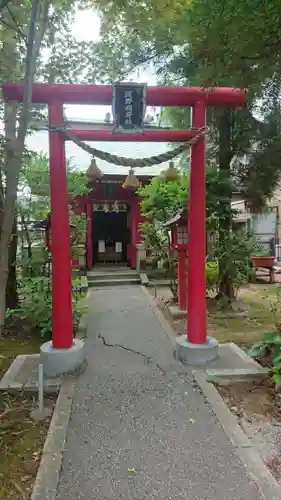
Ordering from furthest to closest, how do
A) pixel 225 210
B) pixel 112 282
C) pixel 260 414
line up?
pixel 112 282, pixel 225 210, pixel 260 414

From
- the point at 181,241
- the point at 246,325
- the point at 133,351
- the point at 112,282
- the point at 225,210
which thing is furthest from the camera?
the point at 112,282

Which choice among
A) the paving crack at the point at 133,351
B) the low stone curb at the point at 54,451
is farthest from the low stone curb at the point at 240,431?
the low stone curb at the point at 54,451

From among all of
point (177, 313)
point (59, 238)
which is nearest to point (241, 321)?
point (177, 313)

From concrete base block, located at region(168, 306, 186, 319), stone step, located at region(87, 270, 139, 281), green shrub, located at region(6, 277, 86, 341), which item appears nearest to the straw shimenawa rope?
green shrub, located at region(6, 277, 86, 341)

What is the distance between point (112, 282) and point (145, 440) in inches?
325

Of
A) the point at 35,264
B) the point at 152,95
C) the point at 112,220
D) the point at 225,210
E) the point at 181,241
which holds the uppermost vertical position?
the point at 152,95

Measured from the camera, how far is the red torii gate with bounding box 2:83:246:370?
434cm

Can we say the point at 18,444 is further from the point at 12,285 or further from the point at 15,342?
the point at 12,285

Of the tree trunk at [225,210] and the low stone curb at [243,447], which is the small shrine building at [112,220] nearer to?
the tree trunk at [225,210]

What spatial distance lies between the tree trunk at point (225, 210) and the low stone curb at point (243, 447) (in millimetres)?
3788

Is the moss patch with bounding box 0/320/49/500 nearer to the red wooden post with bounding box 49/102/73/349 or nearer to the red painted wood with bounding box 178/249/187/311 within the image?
the red wooden post with bounding box 49/102/73/349

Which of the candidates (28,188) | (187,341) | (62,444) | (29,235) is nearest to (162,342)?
(187,341)

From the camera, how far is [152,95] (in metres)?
4.44

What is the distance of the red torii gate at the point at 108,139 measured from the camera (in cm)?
434
